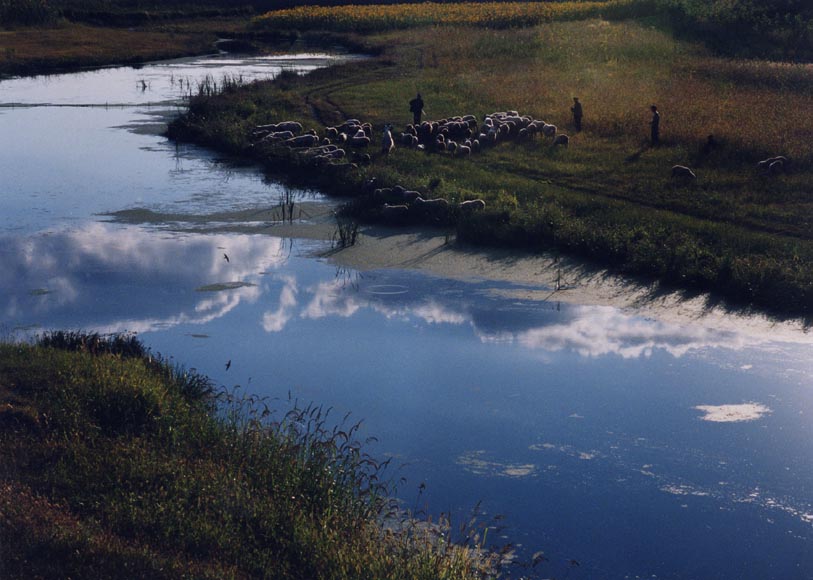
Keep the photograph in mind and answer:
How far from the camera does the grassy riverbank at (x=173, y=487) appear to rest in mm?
5875

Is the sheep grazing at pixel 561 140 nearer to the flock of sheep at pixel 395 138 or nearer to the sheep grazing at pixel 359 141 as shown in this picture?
the flock of sheep at pixel 395 138

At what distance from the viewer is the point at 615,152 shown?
2031 cm

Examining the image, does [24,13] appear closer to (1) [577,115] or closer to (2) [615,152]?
(1) [577,115]

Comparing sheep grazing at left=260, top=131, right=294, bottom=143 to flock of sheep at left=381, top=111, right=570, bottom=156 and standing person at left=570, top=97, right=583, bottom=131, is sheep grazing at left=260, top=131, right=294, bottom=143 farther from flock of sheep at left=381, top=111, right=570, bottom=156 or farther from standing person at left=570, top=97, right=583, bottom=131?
standing person at left=570, top=97, right=583, bottom=131

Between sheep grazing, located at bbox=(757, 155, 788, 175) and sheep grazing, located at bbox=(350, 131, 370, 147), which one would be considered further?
sheep grazing, located at bbox=(350, 131, 370, 147)

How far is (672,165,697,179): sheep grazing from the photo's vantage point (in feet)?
58.0

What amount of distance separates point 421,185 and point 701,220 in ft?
16.5

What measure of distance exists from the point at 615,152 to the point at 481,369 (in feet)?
37.1

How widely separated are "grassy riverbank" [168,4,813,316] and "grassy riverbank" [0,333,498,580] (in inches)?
259

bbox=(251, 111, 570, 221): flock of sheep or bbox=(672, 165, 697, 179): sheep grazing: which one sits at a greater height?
bbox=(251, 111, 570, 221): flock of sheep

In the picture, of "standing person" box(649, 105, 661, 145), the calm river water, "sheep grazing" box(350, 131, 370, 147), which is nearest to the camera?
the calm river water

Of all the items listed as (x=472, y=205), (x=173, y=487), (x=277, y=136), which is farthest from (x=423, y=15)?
(x=173, y=487)

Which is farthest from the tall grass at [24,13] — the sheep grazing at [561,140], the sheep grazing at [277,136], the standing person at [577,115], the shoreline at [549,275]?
the shoreline at [549,275]

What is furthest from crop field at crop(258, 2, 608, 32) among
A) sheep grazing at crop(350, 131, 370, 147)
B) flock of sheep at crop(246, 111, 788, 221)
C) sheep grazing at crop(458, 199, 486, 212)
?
sheep grazing at crop(458, 199, 486, 212)
